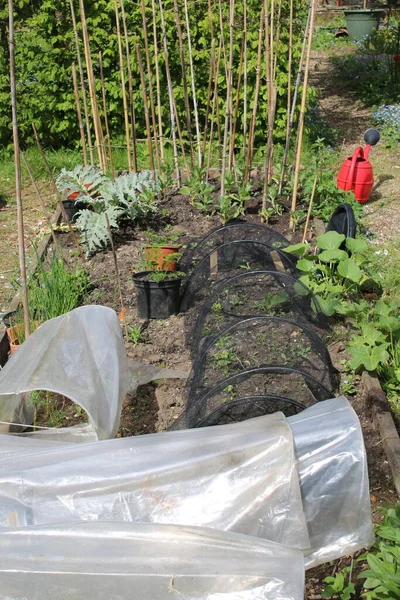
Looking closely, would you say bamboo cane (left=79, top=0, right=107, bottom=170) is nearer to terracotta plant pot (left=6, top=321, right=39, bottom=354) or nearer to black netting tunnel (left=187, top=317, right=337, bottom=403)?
terracotta plant pot (left=6, top=321, right=39, bottom=354)

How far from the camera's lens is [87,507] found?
2.35 m

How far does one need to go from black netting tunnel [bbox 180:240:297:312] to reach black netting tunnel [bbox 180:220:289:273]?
0.99ft

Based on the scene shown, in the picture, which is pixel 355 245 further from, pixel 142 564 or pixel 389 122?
pixel 389 122

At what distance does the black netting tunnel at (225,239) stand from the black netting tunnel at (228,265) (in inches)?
11.9

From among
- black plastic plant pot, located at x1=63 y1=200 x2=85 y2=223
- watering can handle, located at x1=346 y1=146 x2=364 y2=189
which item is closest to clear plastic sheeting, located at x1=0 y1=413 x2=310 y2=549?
black plastic plant pot, located at x1=63 y1=200 x2=85 y2=223

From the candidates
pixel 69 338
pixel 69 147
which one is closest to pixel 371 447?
pixel 69 338

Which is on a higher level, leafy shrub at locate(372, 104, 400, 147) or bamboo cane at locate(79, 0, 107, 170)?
bamboo cane at locate(79, 0, 107, 170)

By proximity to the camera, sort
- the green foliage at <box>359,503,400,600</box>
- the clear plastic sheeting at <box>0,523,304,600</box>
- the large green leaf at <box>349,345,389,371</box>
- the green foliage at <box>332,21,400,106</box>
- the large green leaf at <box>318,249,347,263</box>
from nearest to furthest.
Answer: the clear plastic sheeting at <box>0,523,304,600</box>
the green foliage at <box>359,503,400,600</box>
the large green leaf at <box>349,345,389,371</box>
the large green leaf at <box>318,249,347,263</box>
the green foliage at <box>332,21,400,106</box>

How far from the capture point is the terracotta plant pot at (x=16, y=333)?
4.28 m

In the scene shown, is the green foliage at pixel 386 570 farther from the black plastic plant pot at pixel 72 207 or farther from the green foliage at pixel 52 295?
the black plastic plant pot at pixel 72 207

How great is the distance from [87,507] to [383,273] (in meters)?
3.70

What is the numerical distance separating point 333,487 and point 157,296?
98.9 inches

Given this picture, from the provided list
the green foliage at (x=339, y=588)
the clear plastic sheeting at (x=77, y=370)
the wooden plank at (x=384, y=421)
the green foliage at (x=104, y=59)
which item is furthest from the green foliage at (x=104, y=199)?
the green foliage at (x=339, y=588)

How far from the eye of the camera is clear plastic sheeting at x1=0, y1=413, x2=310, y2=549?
7.73 feet
